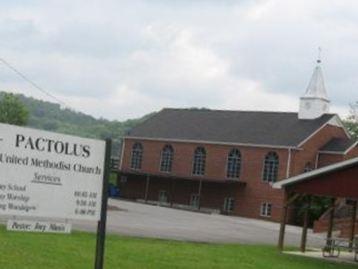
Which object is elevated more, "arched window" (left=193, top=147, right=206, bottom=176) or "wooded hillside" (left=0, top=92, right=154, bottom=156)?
"wooded hillside" (left=0, top=92, right=154, bottom=156)

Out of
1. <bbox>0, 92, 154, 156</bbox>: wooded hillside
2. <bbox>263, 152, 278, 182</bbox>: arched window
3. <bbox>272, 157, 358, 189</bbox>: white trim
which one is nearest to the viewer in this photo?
<bbox>272, 157, 358, 189</bbox>: white trim

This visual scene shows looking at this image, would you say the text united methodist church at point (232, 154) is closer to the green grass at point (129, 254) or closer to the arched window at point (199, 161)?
the arched window at point (199, 161)

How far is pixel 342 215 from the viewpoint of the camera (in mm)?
47875

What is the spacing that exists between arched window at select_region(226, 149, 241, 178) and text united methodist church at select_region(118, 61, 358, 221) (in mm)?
74

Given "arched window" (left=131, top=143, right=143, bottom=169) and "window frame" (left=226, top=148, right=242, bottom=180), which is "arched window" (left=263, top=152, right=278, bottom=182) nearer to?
"window frame" (left=226, top=148, right=242, bottom=180)

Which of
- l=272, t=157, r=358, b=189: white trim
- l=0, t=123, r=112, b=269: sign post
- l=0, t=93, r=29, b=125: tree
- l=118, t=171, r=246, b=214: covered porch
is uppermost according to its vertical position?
l=0, t=93, r=29, b=125: tree

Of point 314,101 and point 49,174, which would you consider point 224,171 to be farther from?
point 49,174

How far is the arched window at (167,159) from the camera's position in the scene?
6103 cm

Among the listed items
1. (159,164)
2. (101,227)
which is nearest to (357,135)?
(159,164)

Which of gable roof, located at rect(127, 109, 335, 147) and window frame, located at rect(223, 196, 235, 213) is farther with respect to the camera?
window frame, located at rect(223, 196, 235, 213)

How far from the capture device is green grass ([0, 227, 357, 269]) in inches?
612

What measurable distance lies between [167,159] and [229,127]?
18.3 feet

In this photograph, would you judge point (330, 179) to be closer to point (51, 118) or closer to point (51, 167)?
point (51, 167)

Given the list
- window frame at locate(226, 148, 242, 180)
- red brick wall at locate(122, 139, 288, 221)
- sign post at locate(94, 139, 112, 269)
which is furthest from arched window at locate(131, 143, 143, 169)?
sign post at locate(94, 139, 112, 269)
